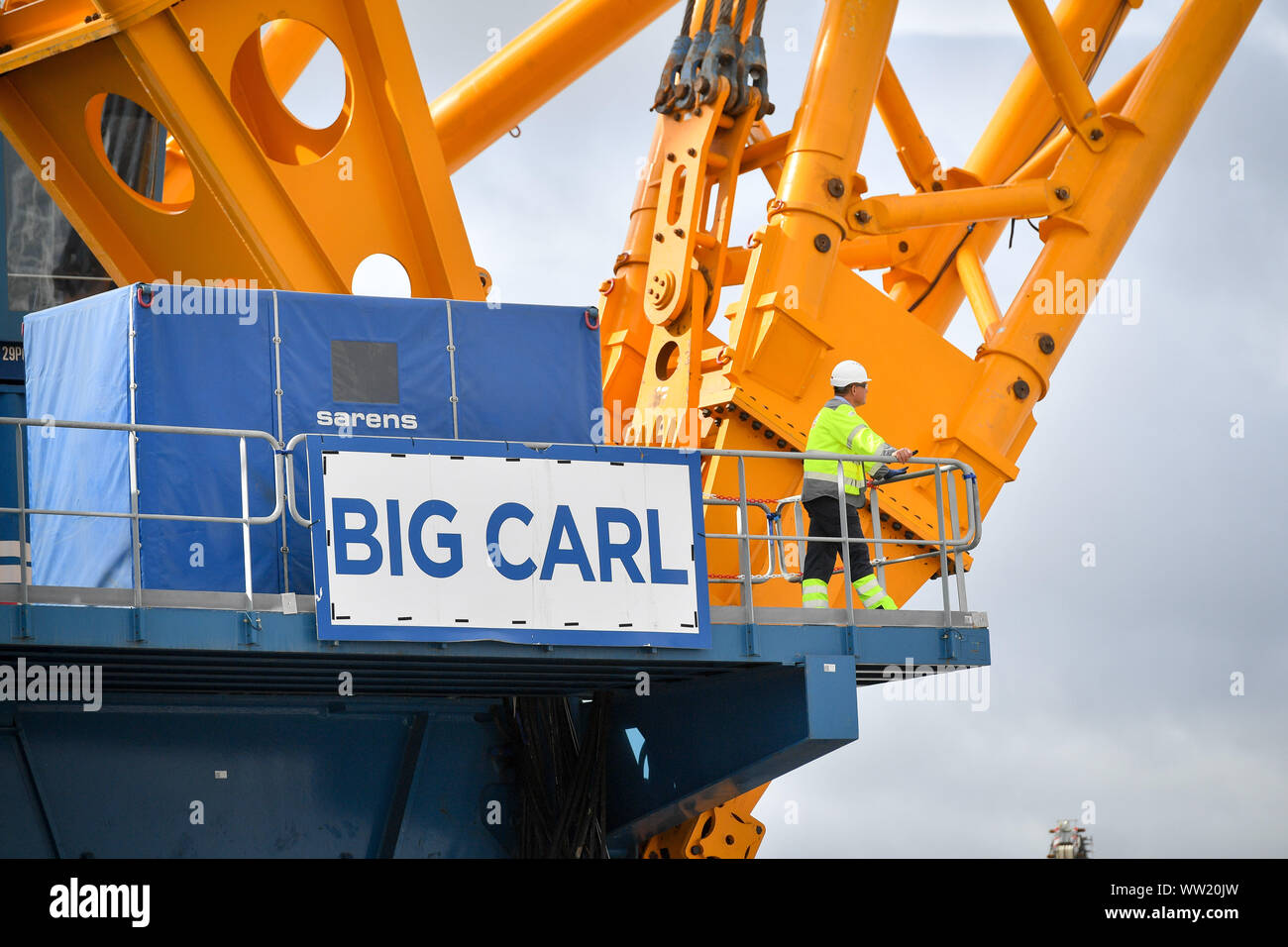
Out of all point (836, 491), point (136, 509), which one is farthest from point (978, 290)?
point (136, 509)

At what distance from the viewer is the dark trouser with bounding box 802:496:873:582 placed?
45.1ft

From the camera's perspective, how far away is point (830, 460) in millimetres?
13922

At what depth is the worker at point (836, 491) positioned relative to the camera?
13695mm

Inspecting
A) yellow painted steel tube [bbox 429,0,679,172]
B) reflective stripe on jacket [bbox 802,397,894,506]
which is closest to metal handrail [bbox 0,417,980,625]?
reflective stripe on jacket [bbox 802,397,894,506]

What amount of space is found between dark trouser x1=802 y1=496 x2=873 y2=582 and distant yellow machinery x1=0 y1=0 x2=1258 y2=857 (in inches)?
28.1

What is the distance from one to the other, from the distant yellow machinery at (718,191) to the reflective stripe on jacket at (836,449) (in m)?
0.94

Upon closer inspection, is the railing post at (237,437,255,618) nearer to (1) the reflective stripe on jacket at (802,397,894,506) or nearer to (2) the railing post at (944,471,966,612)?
(1) the reflective stripe on jacket at (802,397,894,506)

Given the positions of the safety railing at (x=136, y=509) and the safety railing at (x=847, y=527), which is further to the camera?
the safety railing at (x=847, y=527)

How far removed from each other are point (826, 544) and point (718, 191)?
526 centimetres

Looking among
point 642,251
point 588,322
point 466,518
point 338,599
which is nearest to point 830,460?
point 588,322

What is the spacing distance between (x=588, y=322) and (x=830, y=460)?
6.71 ft
